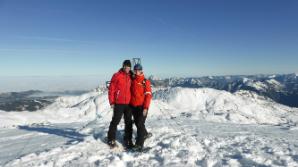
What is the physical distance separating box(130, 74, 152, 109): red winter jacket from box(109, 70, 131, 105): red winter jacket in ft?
0.76

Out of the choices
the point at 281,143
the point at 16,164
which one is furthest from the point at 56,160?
the point at 281,143

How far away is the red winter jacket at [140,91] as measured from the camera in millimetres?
11406

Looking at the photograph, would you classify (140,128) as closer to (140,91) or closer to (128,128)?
(128,128)

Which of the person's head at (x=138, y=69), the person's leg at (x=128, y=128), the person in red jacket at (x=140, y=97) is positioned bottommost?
the person's leg at (x=128, y=128)

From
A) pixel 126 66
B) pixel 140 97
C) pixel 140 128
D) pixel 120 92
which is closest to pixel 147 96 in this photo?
pixel 140 97

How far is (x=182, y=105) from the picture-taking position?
196375 millimetres

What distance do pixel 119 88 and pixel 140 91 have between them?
2.62ft

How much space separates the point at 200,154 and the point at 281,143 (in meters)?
3.51

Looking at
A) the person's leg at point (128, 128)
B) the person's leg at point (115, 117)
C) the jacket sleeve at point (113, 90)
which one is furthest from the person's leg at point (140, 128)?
the jacket sleeve at point (113, 90)

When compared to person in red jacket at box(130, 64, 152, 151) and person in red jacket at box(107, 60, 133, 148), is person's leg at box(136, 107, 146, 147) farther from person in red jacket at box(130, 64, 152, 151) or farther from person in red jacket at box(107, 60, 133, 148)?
person in red jacket at box(107, 60, 133, 148)

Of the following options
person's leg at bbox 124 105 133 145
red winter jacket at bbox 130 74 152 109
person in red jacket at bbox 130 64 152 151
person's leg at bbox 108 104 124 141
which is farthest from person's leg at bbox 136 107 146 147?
person's leg at bbox 108 104 124 141

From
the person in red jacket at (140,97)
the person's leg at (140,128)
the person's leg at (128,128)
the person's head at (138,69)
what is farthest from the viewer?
the person's leg at (128,128)

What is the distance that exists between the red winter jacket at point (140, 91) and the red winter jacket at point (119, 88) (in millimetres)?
231

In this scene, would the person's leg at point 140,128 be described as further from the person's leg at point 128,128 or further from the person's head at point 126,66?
the person's head at point 126,66
